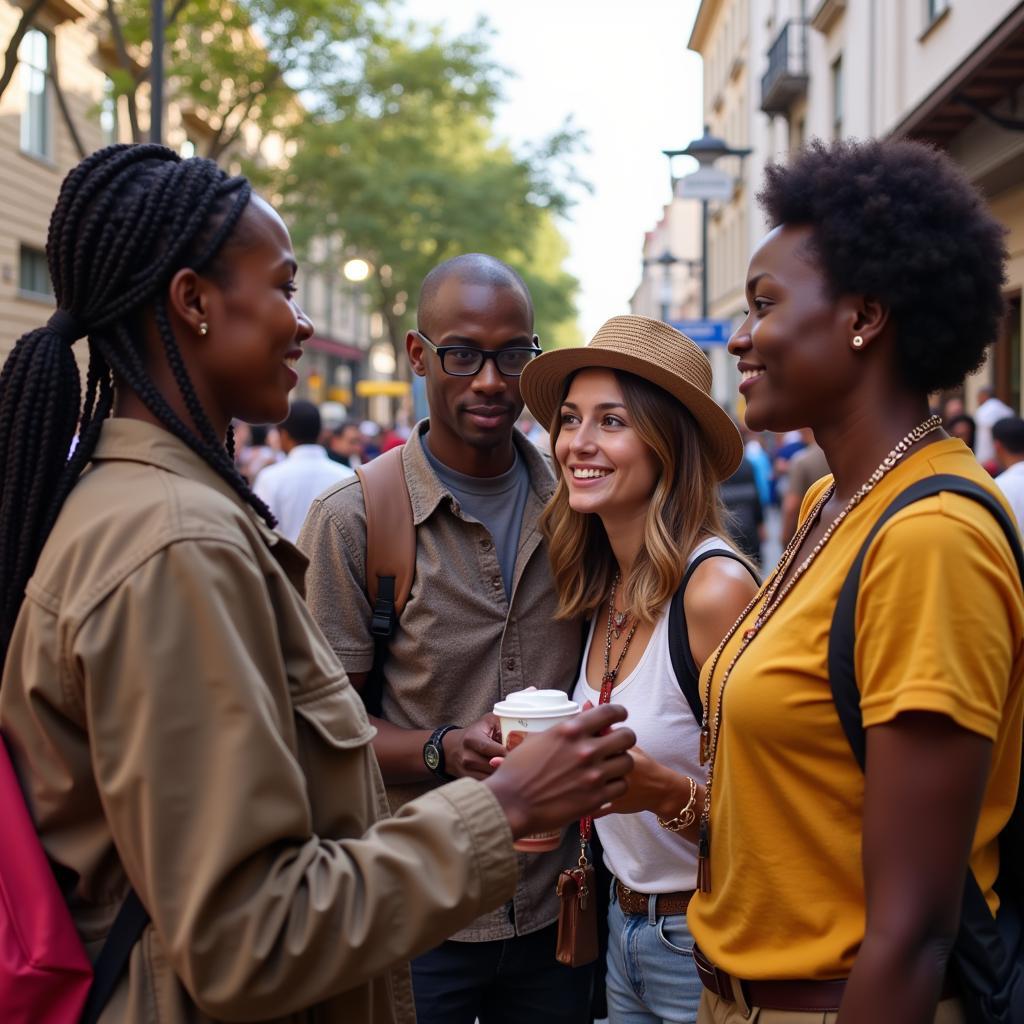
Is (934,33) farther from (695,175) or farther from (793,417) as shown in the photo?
(793,417)

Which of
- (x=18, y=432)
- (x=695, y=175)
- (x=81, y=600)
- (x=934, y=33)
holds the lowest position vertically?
(x=81, y=600)

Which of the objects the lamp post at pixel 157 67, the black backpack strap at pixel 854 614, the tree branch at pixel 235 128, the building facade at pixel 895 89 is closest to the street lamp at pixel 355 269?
the building facade at pixel 895 89

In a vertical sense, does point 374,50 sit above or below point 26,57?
above

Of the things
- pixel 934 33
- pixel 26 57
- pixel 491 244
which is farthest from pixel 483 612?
pixel 491 244

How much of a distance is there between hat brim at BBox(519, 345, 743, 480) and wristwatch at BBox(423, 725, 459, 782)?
0.93 m

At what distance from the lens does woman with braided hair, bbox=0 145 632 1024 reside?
1535 millimetres

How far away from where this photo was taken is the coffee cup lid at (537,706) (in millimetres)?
2270

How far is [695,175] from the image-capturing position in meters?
12.7

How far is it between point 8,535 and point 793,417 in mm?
1292

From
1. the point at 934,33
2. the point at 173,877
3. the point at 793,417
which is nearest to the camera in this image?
the point at 173,877

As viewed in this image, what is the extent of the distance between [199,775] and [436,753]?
4.41 ft

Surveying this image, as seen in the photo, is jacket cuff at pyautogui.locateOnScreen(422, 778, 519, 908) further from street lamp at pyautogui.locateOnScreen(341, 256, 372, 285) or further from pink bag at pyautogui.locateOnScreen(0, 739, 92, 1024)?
street lamp at pyautogui.locateOnScreen(341, 256, 372, 285)

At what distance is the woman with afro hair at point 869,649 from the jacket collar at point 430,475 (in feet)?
3.66

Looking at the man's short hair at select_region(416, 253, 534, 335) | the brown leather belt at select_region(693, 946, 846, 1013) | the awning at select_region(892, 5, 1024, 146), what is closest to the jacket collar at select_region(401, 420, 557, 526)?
the man's short hair at select_region(416, 253, 534, 335)
